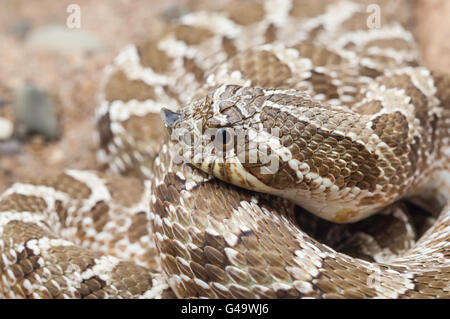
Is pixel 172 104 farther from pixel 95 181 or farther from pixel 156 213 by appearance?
pixel 156 213

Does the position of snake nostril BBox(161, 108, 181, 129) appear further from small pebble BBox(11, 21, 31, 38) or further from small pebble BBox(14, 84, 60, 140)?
small pebble BBox(11, 21, 31, 38)

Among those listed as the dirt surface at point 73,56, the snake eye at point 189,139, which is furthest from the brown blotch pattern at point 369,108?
the dirt surface at point 73,56

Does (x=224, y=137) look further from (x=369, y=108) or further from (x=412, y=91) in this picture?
(x=412, y=91)

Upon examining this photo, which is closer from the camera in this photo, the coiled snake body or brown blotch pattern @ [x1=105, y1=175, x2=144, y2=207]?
the coiled snake body

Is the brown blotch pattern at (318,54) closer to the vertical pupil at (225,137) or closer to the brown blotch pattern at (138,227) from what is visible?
the vertical pupil at (225,137)

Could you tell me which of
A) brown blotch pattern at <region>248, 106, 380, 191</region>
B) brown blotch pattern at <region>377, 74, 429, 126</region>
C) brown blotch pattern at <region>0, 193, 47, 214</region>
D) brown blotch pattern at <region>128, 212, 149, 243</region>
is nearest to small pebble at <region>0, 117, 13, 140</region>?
brown blotch pattern at <region>0, 193, 47, 214</region>

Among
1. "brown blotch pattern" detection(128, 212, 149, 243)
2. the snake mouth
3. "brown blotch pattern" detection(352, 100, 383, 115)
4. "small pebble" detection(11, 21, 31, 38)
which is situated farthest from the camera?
"small pebble" detection(11, 21, 31, 38)

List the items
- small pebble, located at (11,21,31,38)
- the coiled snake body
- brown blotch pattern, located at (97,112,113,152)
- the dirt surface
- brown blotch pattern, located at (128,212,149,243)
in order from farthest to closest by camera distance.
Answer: small pebble, located at (11,21,31,38) < the dirt surface < brown blotch pattern, located at (97,112,113,152) < brown blotch pattern, located at (128,212,149,243) < the coiled snake body

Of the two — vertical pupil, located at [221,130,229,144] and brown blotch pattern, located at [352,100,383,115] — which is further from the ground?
brown blotch pattern, located at [352,100,383,115]
